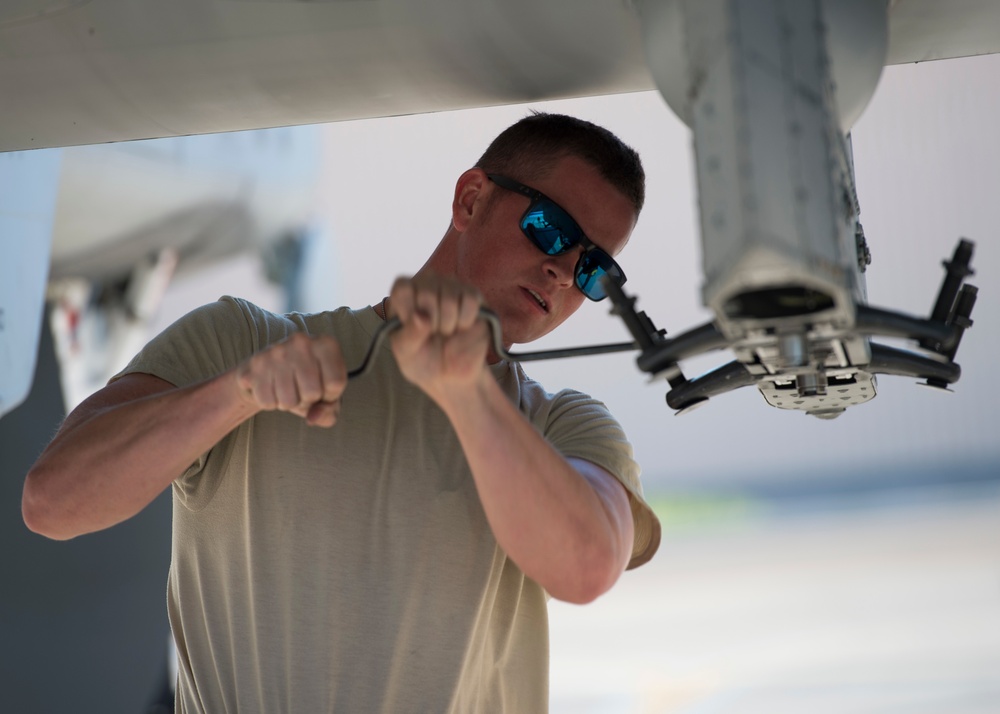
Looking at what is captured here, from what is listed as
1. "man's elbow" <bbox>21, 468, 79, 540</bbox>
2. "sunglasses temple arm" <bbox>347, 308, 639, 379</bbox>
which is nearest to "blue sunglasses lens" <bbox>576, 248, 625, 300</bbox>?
"sunglasses temple arm" <bbox>347, 308, 639, 379</bbox>

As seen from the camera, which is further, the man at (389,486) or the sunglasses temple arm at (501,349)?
the man at (389,486)

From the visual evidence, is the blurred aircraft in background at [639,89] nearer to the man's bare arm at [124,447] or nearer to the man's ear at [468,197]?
the man's ear at [468,197]

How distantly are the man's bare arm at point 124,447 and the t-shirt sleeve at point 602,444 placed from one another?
0.31 metres

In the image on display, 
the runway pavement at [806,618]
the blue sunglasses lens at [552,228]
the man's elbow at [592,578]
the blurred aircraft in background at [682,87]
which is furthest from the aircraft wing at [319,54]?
the runway pavement at [806,618]

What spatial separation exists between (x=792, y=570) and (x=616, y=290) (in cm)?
904

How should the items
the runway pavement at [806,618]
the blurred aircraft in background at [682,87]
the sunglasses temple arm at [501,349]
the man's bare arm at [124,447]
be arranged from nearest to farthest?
the blurred aircraft in background at [682,87] < the sunglasses temple arm at [501,349] < the man's bare arm at [124,447] < the runway pavement at [806,618]

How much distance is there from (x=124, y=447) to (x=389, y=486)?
276mm

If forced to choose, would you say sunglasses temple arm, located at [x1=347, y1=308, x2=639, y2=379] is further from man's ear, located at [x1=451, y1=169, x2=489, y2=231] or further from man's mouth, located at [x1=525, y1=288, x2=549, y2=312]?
man's ear, located at [x1=451, y1=169, x2=489, y2=231]

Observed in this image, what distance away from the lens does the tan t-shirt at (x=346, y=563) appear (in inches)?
39.6

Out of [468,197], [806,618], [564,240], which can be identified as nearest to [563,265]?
[564,240]

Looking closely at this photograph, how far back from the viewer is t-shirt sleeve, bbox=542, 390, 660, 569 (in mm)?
1093

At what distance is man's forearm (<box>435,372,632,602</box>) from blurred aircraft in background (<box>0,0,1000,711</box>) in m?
0.13

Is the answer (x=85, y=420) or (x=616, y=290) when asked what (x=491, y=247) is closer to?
(x=616, y=290)

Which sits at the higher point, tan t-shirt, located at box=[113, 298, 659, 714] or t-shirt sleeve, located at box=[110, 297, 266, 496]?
t-shirt sleeve, located at box=[110, 297, 266, 496]
